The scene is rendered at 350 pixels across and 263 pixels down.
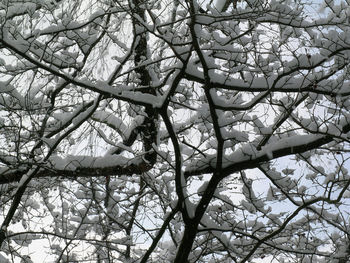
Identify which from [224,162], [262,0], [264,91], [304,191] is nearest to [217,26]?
[262,0]

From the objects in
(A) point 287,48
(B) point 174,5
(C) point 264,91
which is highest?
(B) point 174,5

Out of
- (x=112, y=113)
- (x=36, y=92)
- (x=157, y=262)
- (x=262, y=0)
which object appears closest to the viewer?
(x=262, y=0)

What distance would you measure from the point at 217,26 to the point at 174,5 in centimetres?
73

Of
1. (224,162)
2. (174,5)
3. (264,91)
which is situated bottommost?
(224,162)

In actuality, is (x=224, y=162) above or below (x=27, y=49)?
below

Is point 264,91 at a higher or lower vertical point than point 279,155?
higher

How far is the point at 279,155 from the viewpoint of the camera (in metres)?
3.61

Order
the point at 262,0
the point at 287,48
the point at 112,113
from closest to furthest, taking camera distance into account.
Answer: the point at 262,0 < the point at 287,48 < the point at 112,113

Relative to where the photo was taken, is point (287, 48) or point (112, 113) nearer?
point (287, 48)

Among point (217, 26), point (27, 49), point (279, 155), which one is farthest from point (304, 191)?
point (27, 49)

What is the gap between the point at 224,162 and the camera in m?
3.67

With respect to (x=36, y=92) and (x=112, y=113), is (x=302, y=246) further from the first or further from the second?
(x=36, y=92)

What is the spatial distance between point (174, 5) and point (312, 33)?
1.39 metres

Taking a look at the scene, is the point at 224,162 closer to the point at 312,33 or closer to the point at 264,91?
the point at 264,91
